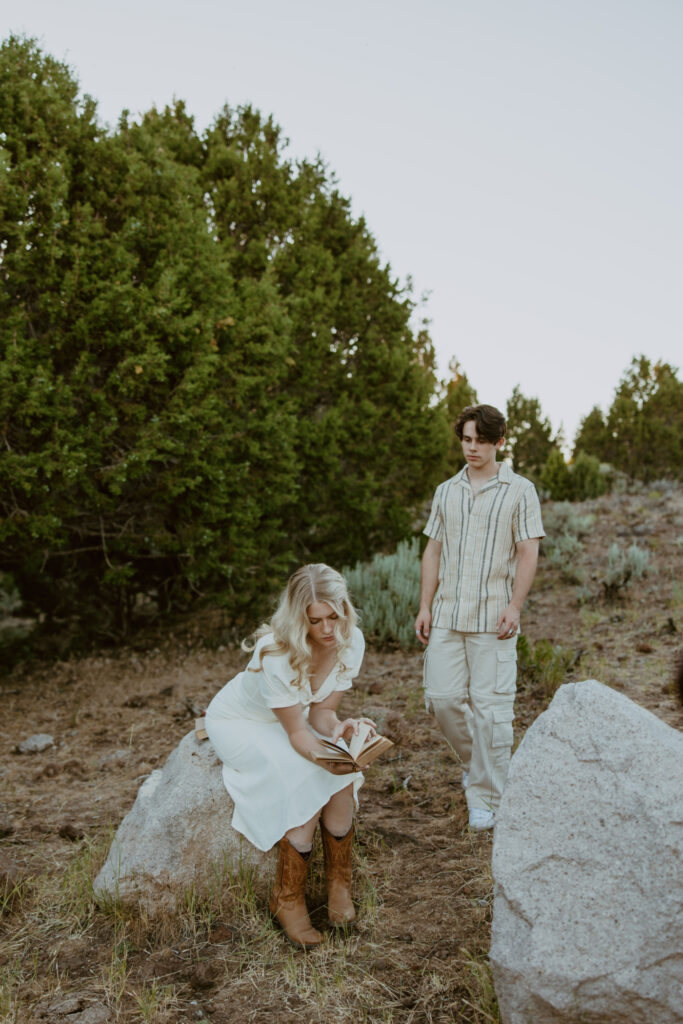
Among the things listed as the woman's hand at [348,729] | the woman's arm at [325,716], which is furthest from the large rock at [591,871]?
the woman's arm at [325,716]

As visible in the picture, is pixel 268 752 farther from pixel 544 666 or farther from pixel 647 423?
pixel 647 423

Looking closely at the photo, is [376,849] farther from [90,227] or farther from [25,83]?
[25,83]

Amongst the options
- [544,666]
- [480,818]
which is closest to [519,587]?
[480,818]

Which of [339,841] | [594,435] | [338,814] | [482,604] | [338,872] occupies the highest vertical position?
[594,435]

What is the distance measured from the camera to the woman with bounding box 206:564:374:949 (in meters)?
3.08

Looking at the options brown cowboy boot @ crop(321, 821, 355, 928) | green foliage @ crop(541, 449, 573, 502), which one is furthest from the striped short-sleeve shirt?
green foliage @ crop(541, 449, 573, 502)

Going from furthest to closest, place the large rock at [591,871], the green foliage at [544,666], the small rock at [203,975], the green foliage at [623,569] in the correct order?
the green foliage at [623,569], the green foliage at [544,666], the small rock at [203,975], the large rock at [591,871]

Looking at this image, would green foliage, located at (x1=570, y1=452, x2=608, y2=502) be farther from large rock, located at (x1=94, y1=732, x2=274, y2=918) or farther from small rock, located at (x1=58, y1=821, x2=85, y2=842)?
large rock, located at (x1=94, y1=732, x2=274, y2=918)

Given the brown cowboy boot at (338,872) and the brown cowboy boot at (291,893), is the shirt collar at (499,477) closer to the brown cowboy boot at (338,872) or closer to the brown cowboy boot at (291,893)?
the brown cowboy boot at (338,872)

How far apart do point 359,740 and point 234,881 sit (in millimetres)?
841

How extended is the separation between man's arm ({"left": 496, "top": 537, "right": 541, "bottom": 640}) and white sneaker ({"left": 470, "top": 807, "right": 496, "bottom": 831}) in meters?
0.80

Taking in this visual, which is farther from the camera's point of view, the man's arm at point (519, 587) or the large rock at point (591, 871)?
the man's arm at point (519, 587)

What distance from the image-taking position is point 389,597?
24.3 ft

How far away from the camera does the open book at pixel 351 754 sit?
9.61 ft
